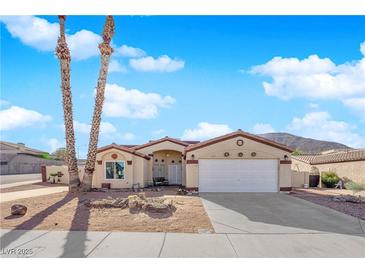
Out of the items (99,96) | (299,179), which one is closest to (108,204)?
(99,96)

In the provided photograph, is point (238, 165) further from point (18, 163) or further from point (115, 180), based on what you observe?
point (18, 163)

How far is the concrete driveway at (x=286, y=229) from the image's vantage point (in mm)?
7859

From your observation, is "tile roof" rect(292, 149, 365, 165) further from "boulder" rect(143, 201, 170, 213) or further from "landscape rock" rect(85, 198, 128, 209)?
"landscape rock" rect(85, 198, 128, 209)

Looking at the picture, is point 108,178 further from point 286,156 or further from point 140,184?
point 286,156

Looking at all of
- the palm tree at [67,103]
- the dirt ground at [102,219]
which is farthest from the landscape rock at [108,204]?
the palm tree at [67,103]

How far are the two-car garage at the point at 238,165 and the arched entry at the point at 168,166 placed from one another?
289 inches

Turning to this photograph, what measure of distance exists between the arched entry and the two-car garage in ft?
24.1

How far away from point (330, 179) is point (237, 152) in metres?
10.6

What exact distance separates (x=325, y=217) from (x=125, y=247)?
8.03 metres

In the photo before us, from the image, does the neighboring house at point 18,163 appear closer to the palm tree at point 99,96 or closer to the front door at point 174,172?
the front door at point 174,172

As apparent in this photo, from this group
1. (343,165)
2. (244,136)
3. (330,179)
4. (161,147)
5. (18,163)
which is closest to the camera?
(244,136)

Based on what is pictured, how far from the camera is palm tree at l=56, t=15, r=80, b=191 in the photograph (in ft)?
59.3

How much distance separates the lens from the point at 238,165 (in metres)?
20.2

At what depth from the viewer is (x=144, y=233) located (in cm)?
915
